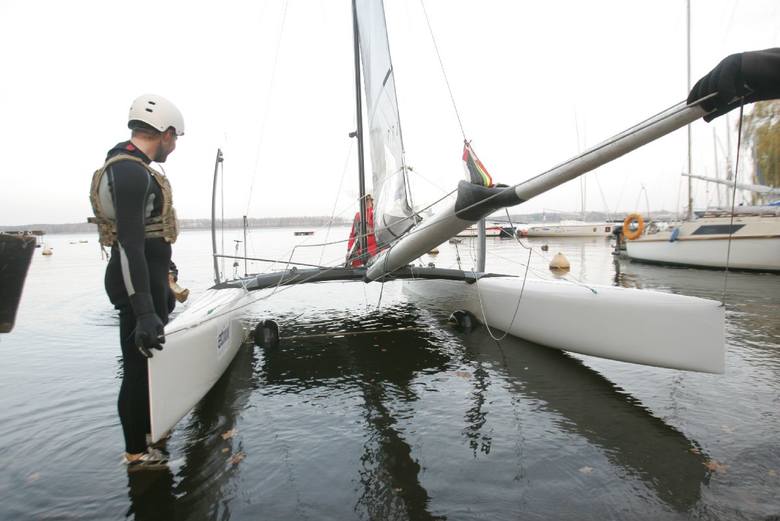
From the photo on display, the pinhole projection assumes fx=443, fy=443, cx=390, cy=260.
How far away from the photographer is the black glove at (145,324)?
2.33m

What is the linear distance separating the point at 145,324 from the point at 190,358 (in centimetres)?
115

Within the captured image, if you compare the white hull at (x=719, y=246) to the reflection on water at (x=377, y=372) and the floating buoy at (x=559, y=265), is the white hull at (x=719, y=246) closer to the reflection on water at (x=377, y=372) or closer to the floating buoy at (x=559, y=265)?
the floating buoy at (x=559, y=265)

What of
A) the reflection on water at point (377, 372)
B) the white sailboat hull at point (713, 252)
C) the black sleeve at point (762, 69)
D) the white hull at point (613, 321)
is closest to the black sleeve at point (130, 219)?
Result: the reflection on water at point (377, 372)

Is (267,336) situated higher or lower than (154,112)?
lower

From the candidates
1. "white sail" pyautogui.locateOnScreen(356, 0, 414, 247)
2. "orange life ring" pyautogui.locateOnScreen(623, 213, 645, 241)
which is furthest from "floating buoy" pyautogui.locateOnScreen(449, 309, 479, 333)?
"orange life ring" pyautogui.locateOnScreen(623, 213, 645, 241)

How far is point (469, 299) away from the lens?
278 inches

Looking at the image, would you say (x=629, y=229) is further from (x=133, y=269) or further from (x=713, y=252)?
(x=133, y=269)

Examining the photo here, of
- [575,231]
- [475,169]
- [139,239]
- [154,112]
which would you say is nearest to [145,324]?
[139,239]

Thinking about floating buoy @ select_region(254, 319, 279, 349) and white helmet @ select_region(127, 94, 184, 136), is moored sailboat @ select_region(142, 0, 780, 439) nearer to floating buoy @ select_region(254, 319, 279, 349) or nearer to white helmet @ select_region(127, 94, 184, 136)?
floating buoy @ select_region(254, 319, 279, 349)

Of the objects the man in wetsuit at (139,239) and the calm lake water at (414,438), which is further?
the calm lake water at (414,438)

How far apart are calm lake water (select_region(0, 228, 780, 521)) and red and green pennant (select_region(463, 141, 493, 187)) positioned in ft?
6.39

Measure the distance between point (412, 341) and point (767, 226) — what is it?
12.4 meters

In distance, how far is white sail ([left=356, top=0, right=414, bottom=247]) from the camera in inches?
279

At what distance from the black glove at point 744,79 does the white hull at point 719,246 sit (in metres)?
11.2
